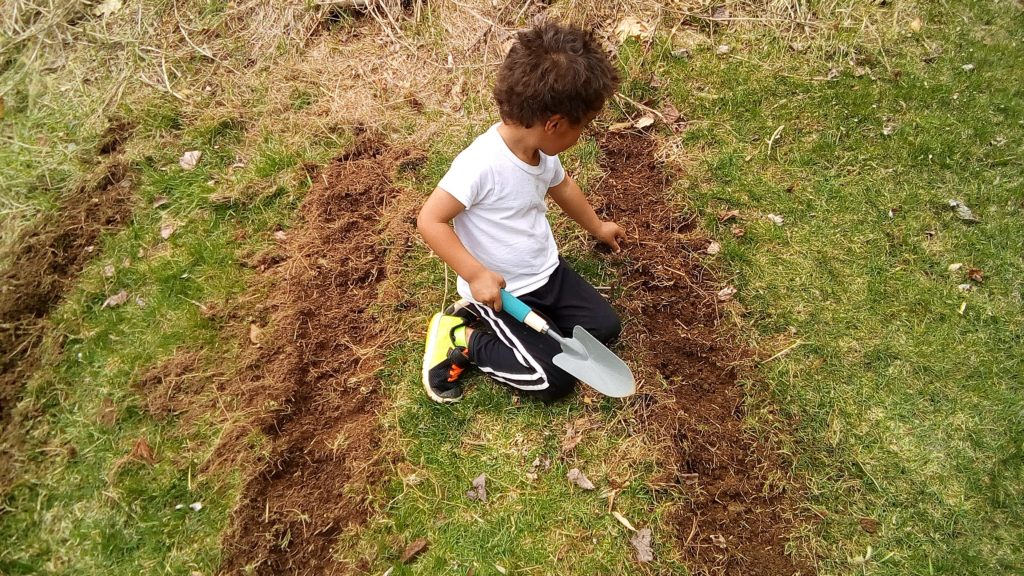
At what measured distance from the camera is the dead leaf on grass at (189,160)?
3.68 m

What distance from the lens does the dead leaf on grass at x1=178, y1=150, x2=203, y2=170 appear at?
368 cm

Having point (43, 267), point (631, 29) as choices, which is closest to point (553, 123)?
point (631, 29)

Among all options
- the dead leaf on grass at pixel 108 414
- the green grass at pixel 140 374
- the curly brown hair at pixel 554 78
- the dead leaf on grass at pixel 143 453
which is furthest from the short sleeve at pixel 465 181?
the dead leaf on grass at pixel 108 414

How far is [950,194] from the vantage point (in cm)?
304

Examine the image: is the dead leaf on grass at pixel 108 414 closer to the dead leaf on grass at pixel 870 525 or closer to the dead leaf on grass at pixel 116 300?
the dead leaf on grass at pixel 116 300

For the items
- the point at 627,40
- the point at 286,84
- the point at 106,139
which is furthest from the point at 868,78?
the point at 106,139

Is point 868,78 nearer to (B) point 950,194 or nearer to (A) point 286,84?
(B) point 950,194

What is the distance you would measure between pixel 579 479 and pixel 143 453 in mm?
2060

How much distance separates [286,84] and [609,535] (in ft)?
11.6

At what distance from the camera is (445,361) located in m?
2.75

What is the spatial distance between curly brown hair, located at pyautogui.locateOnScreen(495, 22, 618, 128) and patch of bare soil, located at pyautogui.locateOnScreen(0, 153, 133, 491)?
111 inches

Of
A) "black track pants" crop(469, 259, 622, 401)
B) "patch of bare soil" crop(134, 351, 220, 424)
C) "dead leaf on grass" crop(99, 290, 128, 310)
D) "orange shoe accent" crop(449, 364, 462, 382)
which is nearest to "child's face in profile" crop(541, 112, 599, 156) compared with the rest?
"black track pants" crop(469, 259, 622, 401)

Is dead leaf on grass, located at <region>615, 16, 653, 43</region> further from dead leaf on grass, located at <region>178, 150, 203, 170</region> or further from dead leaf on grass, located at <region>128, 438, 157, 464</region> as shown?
dead leaf on grass, located at <region>128, 438, 157, 464</region>

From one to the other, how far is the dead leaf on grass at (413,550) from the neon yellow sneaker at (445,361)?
63 cm
